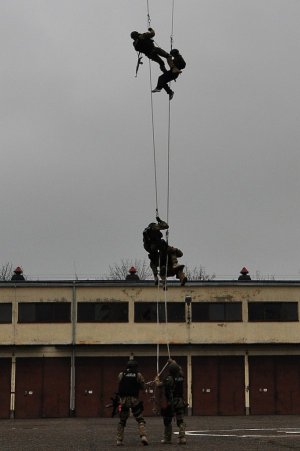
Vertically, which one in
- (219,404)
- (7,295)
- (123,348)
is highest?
(7,295)

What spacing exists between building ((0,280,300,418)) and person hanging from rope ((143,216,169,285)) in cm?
2105

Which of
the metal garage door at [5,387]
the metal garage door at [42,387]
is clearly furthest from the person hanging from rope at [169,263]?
the metal garage door at [5,387]

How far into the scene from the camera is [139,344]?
39.2 metres

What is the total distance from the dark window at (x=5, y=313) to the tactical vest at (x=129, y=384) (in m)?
23.1

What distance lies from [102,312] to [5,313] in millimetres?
5274

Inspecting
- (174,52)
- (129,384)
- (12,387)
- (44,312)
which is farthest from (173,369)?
(12,387)

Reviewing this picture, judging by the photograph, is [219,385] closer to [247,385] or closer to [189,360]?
[247,385]

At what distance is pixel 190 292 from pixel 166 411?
22667mm

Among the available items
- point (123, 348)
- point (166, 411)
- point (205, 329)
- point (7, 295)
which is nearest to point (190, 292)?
point (205, 329)

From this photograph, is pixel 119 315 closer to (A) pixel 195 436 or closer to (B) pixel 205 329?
(B) pixel 205 329

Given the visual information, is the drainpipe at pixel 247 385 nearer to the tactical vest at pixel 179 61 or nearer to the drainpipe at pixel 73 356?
the drainpipe at pixel 73 356

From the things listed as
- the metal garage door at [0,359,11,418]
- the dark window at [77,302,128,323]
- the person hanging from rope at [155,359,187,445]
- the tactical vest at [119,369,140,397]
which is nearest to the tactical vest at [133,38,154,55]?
the tactical vest at [119,369,140,397]

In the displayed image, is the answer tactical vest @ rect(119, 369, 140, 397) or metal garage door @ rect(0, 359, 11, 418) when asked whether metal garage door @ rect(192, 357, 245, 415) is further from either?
tactical vest @ rect(119, 369, 140, 397)

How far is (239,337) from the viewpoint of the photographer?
39.8 metres
